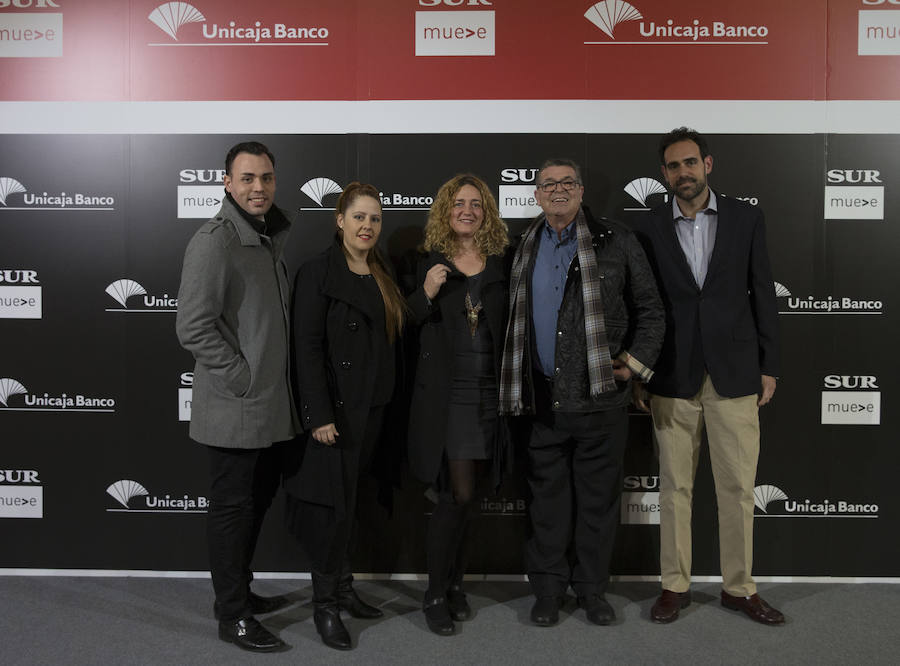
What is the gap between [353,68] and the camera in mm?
3529

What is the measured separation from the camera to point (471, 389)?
2.90 m

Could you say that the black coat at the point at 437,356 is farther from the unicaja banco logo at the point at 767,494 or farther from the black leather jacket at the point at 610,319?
the unicaja banco logo at the point at 767,494

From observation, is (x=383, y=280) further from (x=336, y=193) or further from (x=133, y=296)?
(x=133, y=296)

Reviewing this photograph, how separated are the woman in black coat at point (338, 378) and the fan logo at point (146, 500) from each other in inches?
36.5

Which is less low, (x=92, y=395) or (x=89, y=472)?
(x=92, y=395)

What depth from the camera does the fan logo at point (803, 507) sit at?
356cm

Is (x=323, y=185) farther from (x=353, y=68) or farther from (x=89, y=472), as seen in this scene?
(x=89, y=472)

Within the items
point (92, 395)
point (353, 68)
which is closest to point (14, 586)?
point (92, 395)

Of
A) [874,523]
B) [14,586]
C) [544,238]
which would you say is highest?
[544,238]

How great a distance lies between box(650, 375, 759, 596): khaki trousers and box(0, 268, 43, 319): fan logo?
303cm

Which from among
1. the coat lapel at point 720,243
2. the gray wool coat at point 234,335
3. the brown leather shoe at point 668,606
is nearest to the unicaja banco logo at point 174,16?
the gray wool coat at point 234,335

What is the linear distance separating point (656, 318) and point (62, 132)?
2.98 m

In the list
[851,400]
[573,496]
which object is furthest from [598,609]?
[851,400]

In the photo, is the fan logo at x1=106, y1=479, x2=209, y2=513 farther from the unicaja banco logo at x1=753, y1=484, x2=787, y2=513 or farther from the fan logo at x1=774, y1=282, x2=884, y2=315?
the fan logo at x1=774, y1=282, x2=884, y2=315
